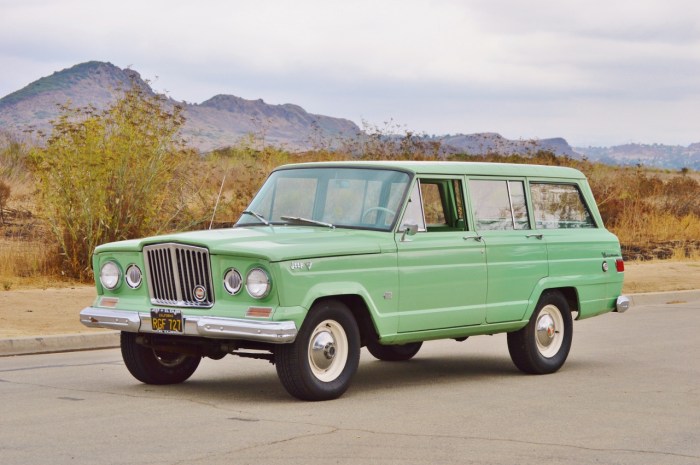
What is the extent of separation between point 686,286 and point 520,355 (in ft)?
39.5

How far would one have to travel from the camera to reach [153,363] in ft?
35.7

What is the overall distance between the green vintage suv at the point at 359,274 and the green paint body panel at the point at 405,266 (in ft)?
0.05

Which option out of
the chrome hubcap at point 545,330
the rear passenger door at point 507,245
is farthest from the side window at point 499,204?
the chrome hubcap at point 545,330

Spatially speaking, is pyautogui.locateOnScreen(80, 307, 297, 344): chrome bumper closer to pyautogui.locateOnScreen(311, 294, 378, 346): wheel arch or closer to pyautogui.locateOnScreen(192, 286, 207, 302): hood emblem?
pyautogui.locateOnScreen(192, 286, 207, 302): hood emblem

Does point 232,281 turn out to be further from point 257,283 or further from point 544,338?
point 544,338

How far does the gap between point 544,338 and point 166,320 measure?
159 inches

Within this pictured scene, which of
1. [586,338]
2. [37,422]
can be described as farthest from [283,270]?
[586,338]

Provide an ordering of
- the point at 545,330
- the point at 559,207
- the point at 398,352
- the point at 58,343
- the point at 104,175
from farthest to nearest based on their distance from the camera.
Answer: the point at 104,175, the point at 58,343, the point at 398,352, the point at 559,207, the point at 545,330

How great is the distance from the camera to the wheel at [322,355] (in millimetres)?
9672

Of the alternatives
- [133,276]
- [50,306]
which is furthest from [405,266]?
[50,306]

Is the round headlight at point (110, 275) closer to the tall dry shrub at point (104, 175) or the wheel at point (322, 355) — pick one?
the wheel at point (322, 355)

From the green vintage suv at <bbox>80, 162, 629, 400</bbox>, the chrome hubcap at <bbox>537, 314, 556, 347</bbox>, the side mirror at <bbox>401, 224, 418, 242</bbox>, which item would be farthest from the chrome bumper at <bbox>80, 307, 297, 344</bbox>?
the chrome hubcap at <bbox>537, 314, 556, 347</bbox>

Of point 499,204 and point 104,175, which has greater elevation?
point 104,175

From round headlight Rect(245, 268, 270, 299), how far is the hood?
141mm
